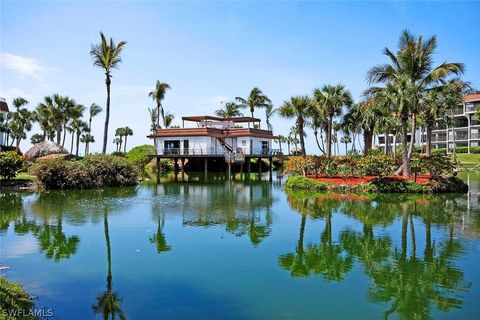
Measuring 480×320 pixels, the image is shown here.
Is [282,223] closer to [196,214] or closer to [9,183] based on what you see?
[196,214]

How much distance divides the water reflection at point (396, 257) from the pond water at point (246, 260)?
0.16 ft

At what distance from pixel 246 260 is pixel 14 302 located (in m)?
6.63

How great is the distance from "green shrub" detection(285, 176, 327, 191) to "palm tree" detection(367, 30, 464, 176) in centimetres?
645

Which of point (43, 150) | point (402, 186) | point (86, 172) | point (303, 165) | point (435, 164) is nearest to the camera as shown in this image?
point (402, 186)

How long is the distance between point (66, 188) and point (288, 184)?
1804 cm

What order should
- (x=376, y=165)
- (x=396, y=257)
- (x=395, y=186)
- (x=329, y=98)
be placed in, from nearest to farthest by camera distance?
(x=396, y=257) → (x=395, y=186) → (x=376, y=165) → (x=329, y=98)

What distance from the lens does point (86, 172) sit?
3441 cm

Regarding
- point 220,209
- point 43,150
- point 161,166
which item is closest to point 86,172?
point 220,209

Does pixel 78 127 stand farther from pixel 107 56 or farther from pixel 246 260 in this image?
pixel 246 260

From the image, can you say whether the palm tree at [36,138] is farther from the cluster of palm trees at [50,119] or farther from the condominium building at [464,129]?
the condominium building at [464,129]

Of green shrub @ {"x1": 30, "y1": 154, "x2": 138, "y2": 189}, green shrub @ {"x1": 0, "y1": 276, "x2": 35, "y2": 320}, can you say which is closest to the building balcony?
green shrub @ {"x1": 30, "y1": 154, "x2": 138, "y2": 189}

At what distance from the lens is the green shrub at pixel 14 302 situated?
8.09 metres

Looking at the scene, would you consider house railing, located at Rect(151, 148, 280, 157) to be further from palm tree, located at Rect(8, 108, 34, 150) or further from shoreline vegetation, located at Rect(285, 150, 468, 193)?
palm tree, located at Rect(8, 108, 34, 150)

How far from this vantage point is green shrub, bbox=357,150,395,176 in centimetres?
3319
